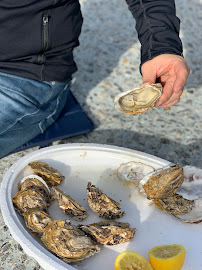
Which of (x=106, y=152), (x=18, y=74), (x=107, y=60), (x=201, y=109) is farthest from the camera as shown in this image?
(x=107, y=60)

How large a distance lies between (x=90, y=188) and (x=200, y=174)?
41 cm

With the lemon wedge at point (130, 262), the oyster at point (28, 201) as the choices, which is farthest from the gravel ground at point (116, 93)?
the lemon wedge at point (130, 262)

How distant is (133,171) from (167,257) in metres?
0.41

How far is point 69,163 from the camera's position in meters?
1.68

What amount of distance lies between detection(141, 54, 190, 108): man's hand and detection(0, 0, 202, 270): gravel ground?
482mm

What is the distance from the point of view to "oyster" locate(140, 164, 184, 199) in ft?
4.96

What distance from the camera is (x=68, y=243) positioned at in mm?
1300

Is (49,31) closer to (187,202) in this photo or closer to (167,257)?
(187,202)

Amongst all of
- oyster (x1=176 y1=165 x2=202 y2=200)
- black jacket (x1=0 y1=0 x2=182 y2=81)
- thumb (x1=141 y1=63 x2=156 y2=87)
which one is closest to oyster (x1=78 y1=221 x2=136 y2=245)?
oyster (x1=176 y1=165 x2=202 y2=200)

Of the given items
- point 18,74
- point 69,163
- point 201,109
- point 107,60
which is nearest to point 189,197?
point 69,163

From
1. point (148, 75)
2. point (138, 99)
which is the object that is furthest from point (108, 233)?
point (148, 75)

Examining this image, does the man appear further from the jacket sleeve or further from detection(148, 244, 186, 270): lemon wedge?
detection(148, 244, 186, 270): lemon wedge

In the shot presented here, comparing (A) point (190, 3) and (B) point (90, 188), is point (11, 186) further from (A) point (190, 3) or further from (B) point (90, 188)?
(A) point (190, 3)

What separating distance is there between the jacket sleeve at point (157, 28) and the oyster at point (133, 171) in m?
0.41
